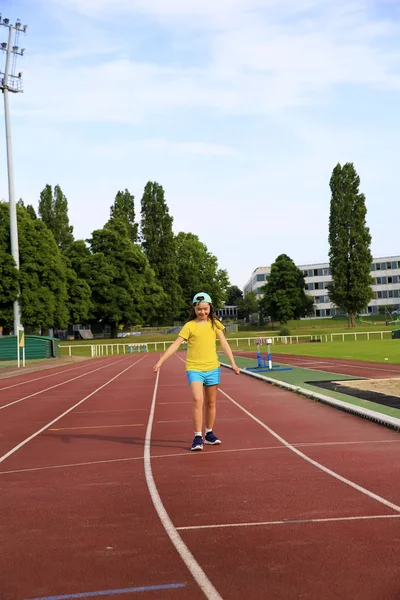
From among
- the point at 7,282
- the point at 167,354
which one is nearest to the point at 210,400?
the point at 167,354

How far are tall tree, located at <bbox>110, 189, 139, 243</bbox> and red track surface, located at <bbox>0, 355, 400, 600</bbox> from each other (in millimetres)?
83365

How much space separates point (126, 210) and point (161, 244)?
6867 mm

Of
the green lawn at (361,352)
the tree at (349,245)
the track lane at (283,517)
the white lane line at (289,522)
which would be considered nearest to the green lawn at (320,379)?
the track lane at (283,517)

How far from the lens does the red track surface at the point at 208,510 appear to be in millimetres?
4086

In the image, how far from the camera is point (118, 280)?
258 ft

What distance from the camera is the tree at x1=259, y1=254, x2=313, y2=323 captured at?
98.2 metres

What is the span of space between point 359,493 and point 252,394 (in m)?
10.6

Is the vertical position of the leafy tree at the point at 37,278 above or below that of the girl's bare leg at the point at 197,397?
above

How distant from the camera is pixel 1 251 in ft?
181

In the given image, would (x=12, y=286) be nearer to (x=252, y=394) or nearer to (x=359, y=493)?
(x=252, y=394)

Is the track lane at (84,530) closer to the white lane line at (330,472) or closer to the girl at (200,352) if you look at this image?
the girl at (200,352)

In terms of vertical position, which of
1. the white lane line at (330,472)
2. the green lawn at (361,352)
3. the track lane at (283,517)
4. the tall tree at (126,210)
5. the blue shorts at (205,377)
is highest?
the tall tree at (126,210)

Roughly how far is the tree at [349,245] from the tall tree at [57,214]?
105ft

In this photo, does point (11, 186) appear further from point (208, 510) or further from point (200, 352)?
point (208, 510)
